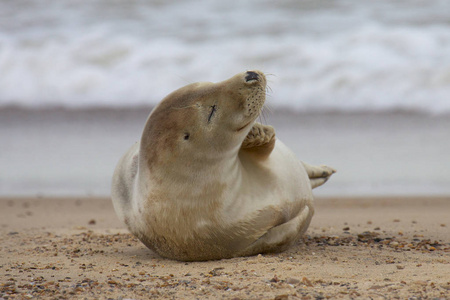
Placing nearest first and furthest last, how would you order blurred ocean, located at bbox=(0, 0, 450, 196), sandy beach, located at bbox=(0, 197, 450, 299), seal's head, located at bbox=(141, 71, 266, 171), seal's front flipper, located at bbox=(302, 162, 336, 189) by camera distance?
1. sandy beach, located at bbox=(0, 197, 450, 299)
2. seal's head, located at bbox=(141, 71, 266, 171)
3. seal's front flipper, located at bbox=(302, 162, 336, 189)
4. blurred ocean, located at bbox=(0, 0, 450, 196)

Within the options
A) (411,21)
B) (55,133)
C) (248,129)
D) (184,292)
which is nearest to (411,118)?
(411,21)

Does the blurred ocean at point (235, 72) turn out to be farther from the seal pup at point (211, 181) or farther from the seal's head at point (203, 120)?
the seal's head at point (203, 120)

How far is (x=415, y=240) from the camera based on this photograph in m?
4.79

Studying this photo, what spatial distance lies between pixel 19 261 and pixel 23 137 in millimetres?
5155

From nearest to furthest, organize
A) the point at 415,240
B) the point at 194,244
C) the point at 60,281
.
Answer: the point at 60,281, the point at 194,244, the point at 415,240

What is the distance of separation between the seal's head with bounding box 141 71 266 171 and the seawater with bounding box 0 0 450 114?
231 inches

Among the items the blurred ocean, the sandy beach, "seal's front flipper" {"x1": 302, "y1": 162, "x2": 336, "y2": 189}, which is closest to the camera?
the sandy beach

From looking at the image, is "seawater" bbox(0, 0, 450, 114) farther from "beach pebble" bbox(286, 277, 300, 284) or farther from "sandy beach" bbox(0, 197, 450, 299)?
"beach pebble" bbox(286, 277, 300, 284)

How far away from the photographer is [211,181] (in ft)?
12.4

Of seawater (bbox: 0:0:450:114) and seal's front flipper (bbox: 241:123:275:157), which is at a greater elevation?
seawater (bbox: 0:0:450:114)

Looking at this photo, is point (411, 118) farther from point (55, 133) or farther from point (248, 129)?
point (248, 129)

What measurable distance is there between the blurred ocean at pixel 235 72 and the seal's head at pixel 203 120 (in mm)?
3559

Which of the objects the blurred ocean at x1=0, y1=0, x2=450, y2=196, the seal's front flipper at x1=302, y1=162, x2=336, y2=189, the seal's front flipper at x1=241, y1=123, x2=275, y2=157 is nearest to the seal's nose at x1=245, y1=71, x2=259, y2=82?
the seal's front flipper at x1=241, y1=123, x2=275, y2=157

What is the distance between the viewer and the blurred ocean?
787cm
